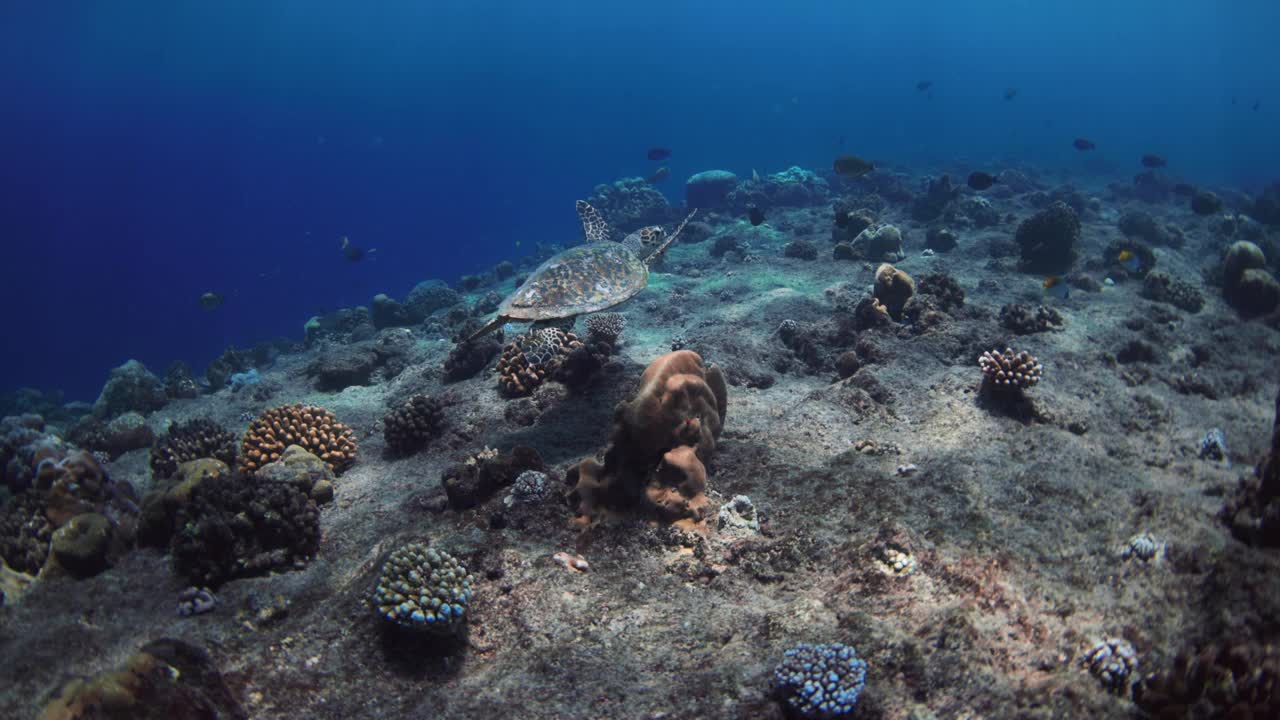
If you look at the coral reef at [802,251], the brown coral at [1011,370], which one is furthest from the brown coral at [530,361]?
the coral reef at [802,251]

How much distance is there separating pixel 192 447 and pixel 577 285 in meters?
7.93

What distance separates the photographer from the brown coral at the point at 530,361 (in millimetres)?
9414

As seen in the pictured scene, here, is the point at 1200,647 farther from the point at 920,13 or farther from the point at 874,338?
the point at 920,13

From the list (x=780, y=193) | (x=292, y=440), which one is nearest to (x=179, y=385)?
(x=292, y=440)

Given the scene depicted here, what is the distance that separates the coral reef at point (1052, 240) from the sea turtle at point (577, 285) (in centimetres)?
1450

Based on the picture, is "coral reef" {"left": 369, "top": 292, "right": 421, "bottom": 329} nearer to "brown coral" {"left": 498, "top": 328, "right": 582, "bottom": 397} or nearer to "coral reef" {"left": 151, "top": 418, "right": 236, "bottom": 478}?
"coral reef" {"left": 151, "top": 418, "right": 236, "bottom": 478}

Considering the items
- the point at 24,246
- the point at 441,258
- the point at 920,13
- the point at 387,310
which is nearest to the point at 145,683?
the point at 387,310

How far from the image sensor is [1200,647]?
3.21 meters

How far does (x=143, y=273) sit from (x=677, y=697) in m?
133

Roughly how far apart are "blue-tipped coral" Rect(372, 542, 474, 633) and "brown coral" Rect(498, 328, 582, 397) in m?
4.67

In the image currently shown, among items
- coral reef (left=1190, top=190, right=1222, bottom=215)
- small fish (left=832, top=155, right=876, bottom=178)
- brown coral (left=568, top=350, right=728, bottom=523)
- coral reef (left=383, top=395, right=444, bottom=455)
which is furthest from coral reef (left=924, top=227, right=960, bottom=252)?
coral reef (left=383, top=395, right=444, bottom=455)

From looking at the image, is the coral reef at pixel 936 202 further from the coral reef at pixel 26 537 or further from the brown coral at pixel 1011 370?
the coral reef at pixel 26 537

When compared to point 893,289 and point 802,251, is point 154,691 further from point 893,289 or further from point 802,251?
point 802,251

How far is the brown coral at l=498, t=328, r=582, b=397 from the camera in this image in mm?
9414
